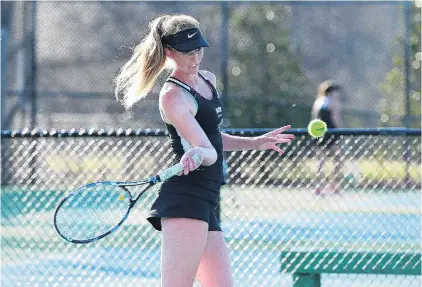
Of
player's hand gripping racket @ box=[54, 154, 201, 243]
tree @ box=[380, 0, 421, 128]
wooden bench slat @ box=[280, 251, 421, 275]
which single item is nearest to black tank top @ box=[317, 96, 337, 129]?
tree @ box=[380, 0, 421, 128]

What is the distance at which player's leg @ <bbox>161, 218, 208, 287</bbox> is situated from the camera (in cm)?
375

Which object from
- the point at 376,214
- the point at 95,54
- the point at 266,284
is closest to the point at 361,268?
the point at 266,284

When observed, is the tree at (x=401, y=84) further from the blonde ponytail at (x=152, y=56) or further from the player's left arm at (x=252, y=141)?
the blonde ponytail at (x=152, y=56)

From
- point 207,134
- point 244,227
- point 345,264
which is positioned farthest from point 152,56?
point 244,227

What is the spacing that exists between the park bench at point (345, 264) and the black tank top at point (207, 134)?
5.31 ft

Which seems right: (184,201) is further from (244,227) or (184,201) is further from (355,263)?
(244,227)

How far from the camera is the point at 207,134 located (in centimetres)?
385

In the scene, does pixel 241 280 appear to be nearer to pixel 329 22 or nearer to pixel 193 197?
pixel 193 197

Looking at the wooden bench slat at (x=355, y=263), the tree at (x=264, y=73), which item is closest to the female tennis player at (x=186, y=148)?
the wooden bench slat at (x=355, y=263)

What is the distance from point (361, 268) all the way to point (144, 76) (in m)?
2.08

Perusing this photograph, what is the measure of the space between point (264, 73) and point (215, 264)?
9.23 m

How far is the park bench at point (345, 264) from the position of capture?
5395 mm

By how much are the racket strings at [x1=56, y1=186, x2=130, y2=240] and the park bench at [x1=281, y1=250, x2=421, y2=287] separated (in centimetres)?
125

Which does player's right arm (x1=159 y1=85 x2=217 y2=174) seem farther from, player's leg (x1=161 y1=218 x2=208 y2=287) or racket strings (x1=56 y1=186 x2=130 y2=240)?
racket strings (x1=56 y1=186 x2=130 y2=240)
